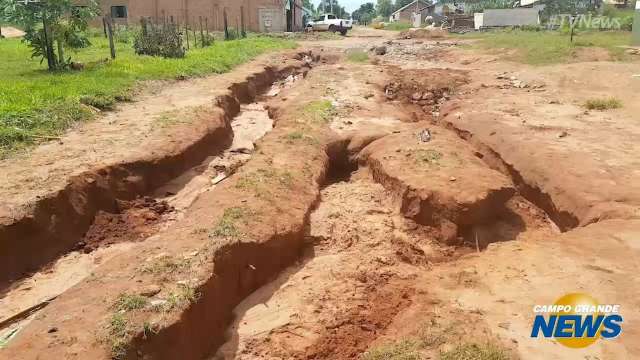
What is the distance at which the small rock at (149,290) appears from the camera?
4.09 meters

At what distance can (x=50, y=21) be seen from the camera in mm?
11812

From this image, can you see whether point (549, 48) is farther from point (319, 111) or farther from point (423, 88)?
point (319, 111)

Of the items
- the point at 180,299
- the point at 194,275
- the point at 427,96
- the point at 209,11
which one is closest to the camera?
the point at 180,299

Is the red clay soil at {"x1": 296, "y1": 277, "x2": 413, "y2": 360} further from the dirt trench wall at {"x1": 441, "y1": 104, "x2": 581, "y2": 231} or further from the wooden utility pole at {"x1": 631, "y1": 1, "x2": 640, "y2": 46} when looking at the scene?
the wooden utility pole at {"x1": 631, "y1": 1, "x2": 640, "y2": 46}

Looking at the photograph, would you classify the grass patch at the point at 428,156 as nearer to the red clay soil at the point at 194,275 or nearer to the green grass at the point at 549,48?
the red clay soil at the point at 194,275

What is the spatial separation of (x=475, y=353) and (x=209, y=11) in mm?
30568

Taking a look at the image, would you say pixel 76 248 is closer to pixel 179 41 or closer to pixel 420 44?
pixel 179 41

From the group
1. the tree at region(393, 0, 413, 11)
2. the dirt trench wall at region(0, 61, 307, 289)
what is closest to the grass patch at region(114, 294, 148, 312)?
the dirt trench wall at region(0, 61, 307, 289)

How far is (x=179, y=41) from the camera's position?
632 inches

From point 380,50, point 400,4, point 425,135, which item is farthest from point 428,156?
point 400,4

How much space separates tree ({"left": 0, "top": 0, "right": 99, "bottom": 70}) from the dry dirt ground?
349cm

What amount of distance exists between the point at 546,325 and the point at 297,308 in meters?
2.19

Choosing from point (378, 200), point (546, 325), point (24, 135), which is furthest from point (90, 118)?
point (546, 325)

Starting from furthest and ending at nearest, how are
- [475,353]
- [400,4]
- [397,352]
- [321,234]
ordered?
[400,4] → [321,234] → [397,352] → [475,353]
